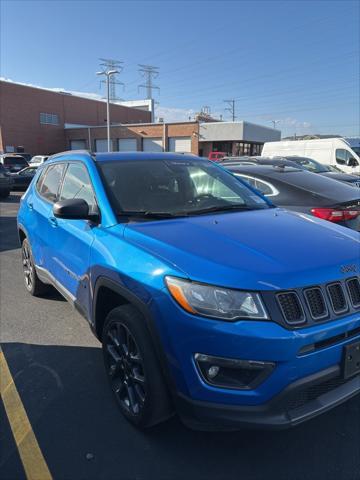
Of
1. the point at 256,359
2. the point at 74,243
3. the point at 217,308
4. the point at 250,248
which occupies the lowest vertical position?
the point at 256,359

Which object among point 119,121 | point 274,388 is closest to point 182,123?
point 119,121

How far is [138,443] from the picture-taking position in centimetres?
247

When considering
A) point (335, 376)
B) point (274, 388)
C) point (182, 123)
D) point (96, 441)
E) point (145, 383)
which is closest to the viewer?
point (274, 388)

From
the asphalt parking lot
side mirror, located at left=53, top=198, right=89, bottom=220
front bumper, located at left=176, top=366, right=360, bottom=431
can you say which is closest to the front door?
side mirror, located at left=53, top=198, right=89, bottom=220

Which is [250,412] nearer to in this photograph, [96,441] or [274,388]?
[274,388]

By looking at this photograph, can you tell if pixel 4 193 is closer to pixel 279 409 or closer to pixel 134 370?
pixel 134 370

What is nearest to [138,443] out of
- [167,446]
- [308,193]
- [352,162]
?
[167,446]

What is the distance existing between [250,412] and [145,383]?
0.64 m

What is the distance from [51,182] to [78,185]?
90 centimetres

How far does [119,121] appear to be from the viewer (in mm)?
56031

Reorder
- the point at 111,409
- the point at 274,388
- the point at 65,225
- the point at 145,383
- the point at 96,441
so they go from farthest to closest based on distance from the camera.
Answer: the point at 65,225
the point at 111,409
the point at 96,441
the point at 145,383
the point at 274,388

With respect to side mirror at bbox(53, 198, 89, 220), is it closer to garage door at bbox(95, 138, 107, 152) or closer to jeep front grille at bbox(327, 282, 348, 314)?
jeep front grille at bbox(327, 282, 348, 314)

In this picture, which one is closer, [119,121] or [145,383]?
[145,383]

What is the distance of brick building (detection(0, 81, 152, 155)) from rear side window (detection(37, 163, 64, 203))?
4093cm
